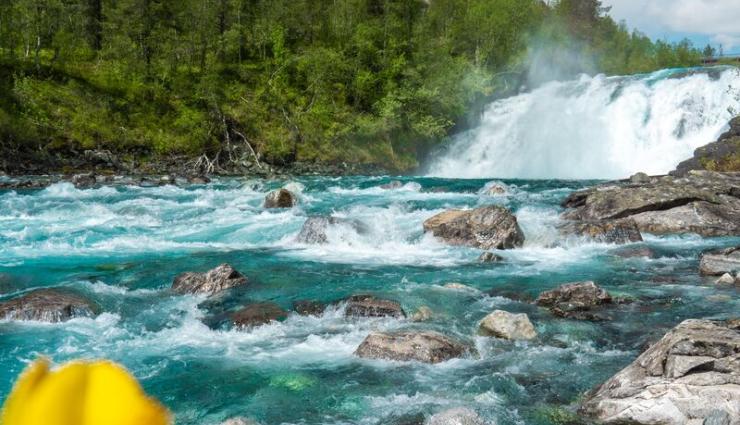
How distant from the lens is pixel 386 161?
43.0 m

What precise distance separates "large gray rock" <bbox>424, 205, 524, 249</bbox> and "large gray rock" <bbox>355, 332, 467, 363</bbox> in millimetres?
8191

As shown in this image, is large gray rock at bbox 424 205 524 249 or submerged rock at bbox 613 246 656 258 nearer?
submerged rock at bbox 613 246 656 258

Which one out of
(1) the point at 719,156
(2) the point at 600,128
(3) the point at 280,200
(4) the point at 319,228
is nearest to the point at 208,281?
(4) the point at 319,228

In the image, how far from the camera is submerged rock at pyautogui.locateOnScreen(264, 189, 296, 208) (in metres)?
23.3

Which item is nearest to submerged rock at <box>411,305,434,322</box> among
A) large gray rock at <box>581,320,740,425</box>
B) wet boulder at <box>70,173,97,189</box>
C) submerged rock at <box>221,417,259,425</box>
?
large gray rock at <box>581,320,740,425</box>

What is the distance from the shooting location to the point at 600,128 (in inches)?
1667

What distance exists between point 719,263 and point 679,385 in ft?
26.7

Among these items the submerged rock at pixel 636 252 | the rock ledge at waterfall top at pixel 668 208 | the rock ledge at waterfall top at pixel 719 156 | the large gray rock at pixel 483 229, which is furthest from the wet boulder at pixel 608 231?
the rock ledge at waterfall top at pixel 719 156

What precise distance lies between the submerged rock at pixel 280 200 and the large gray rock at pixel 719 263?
14033 millimetres

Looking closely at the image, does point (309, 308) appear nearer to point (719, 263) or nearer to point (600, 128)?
point (719, 263)

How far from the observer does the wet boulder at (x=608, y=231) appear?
17.6m

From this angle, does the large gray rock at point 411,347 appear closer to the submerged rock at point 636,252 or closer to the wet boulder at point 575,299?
the wet boulder at point 575,299

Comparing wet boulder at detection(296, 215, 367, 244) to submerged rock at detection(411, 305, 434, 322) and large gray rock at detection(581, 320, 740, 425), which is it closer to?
submerged rock at detection(411, 305, 434, 322)

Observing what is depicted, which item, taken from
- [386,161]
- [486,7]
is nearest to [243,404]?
[386,161]
